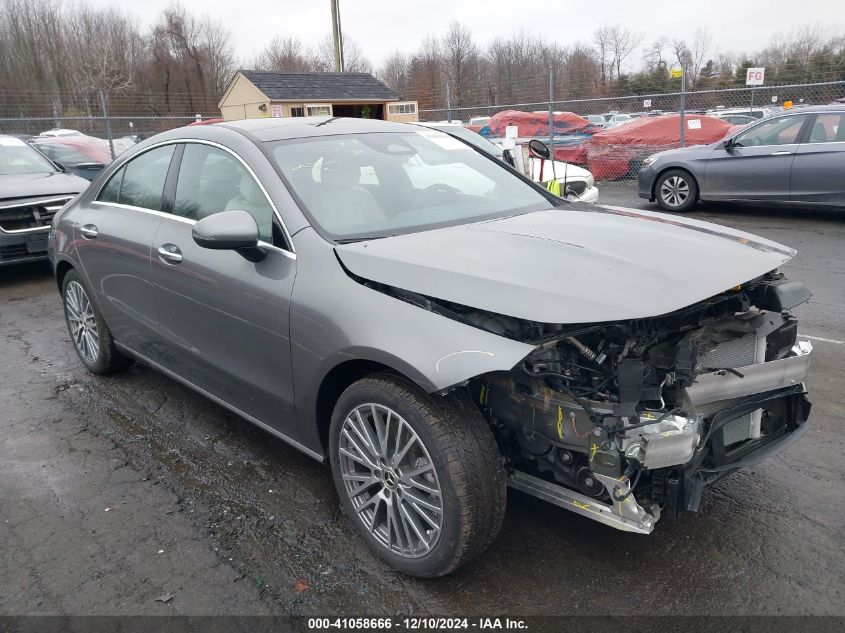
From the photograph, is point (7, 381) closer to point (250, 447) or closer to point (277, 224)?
point (250, 447)

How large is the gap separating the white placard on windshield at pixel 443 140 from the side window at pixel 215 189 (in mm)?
1159

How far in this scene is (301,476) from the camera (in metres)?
3.48

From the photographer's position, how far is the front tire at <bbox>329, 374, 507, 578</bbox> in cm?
240

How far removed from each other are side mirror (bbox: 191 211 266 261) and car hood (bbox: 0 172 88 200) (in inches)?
239

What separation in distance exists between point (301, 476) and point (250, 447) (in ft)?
1.54

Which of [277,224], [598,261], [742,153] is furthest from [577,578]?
[742,153]

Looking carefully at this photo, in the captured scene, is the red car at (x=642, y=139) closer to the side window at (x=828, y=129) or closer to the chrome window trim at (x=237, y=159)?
the side window at (x=828, y=129)

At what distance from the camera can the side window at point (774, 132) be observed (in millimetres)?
9859

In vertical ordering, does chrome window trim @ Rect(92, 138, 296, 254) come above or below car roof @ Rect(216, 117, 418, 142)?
below

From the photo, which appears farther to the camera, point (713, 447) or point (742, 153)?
point (742, 153)

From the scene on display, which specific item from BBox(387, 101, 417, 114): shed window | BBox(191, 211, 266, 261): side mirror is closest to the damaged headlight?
BBox(191, 211, 266, 261): side mirror

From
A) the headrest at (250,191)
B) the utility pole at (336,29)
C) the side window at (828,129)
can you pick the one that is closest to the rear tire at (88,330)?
the headrest at (250,191)

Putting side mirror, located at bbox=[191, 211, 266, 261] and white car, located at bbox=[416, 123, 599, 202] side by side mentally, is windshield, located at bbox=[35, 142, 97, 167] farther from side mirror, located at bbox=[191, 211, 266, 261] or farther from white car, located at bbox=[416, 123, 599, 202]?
side mirror, located at bbox=[191, 211, 266, 261]

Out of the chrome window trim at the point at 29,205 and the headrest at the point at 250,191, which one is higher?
the headrest at the point at 250,191
